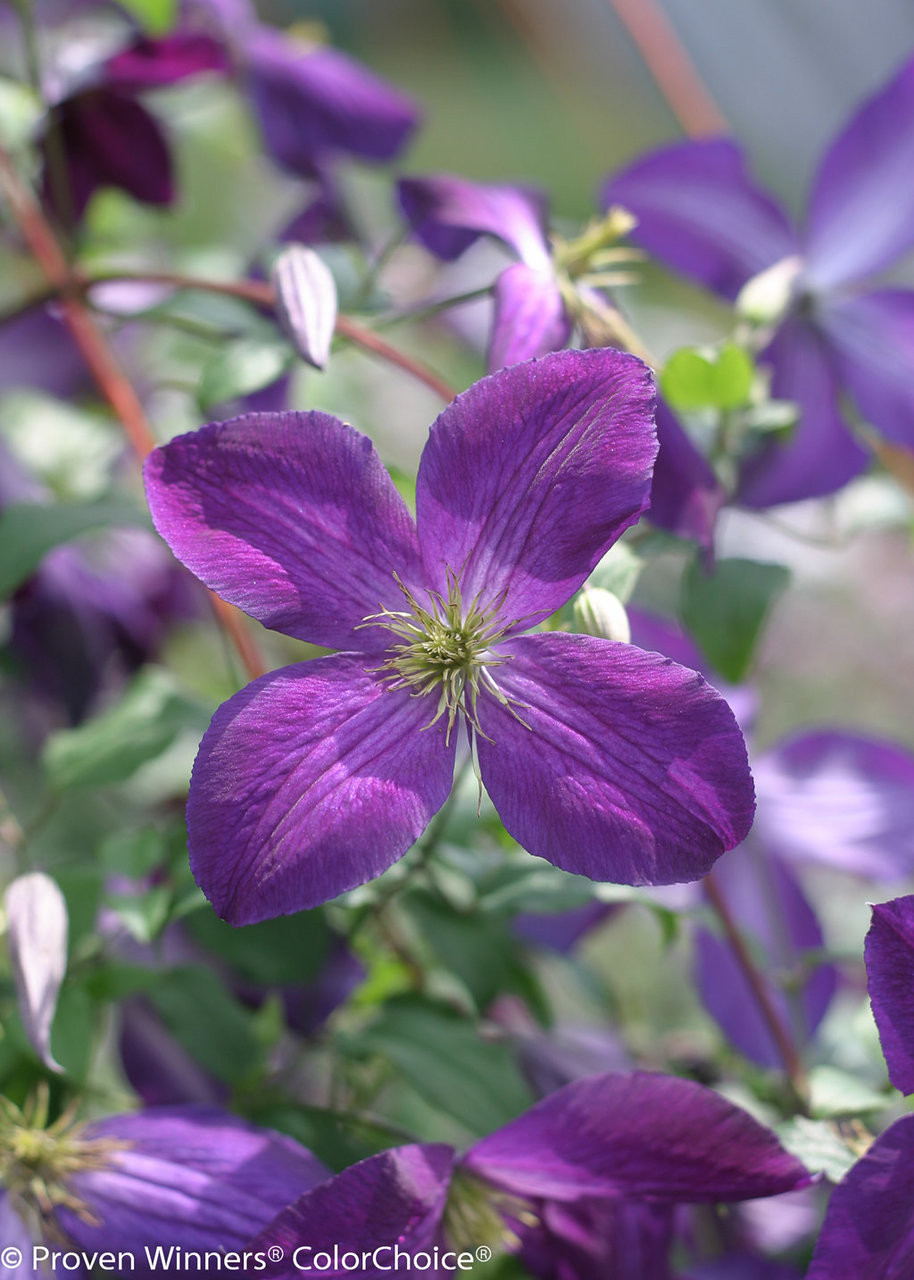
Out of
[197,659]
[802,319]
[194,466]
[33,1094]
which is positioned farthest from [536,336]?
[197,659]

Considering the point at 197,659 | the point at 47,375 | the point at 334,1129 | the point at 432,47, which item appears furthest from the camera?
the point at 432,47

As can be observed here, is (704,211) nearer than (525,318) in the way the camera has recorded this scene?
No

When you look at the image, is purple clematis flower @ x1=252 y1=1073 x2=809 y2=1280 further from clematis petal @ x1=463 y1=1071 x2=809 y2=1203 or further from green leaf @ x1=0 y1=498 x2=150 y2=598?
green leaf @ x1=0 y1=498 x2=150 y2=598

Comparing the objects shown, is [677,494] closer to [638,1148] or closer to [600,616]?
[600,616]

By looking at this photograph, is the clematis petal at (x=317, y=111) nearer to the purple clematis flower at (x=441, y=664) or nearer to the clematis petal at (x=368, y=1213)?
the purple clematis flower at (x=441, y=664)

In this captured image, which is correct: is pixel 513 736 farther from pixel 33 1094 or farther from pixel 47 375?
pixel 47 375

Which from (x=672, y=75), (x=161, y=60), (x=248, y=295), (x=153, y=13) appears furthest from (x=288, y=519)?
(x=672, y=75)
